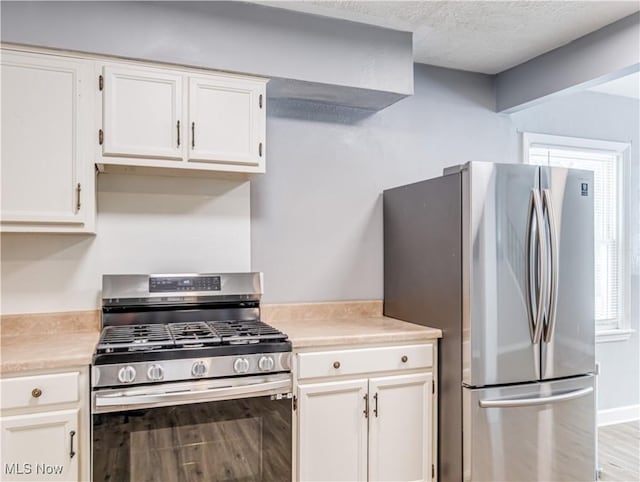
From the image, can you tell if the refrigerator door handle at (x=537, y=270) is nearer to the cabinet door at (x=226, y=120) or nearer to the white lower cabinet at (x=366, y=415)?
Answer: the white lower cabinet at (x=366, y=415)

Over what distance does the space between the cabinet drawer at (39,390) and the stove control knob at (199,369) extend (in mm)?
433

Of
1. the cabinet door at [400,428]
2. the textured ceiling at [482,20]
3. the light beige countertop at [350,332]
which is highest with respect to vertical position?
the textured ceiling at [482,20]

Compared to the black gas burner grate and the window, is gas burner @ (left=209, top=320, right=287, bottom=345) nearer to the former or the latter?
the black gas burner grate

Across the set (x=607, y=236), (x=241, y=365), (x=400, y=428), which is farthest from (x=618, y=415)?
(x=241, y=365)

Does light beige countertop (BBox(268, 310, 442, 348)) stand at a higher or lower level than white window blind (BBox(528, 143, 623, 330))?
lower

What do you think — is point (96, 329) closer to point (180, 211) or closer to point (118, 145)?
point (180, 211)

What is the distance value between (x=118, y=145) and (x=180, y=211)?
0.53 m

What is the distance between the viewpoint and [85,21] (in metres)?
2.18

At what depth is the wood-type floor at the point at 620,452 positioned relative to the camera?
2.96 m

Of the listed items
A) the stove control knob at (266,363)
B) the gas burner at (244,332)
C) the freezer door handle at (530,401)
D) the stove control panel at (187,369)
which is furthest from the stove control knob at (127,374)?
the freezer door handle at (530,401)

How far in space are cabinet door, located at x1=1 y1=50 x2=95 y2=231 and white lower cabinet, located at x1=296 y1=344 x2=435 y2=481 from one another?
126cm

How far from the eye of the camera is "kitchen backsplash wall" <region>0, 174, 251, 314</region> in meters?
2.37

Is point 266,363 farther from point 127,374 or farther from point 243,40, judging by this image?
point 243,40

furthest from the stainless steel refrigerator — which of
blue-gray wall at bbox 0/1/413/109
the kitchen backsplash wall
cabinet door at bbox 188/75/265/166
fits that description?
the kitchen backsplash wall
